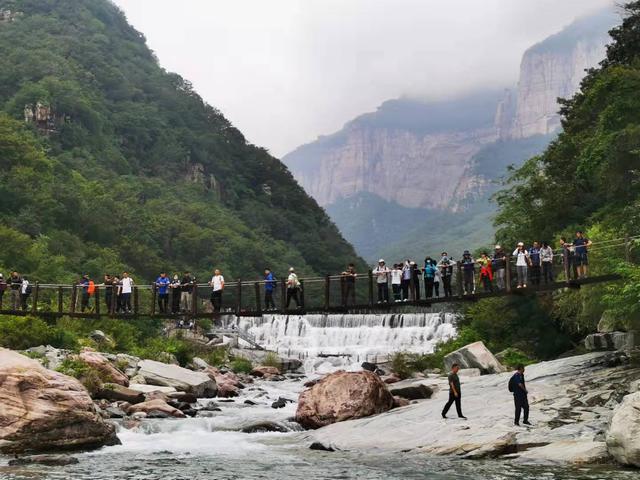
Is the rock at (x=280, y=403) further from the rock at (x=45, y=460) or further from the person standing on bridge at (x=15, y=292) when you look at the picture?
the rock at (x=45, y=460)

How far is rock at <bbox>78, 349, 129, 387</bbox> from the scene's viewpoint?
84.5ft

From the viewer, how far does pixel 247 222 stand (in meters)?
107

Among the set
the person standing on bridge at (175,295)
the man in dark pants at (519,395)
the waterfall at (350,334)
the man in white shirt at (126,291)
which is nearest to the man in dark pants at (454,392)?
the man in dark pants at (519,395)

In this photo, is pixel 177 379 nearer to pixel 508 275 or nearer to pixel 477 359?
pixel 477 359

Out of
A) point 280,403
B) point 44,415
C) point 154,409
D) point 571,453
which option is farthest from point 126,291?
point 571,453

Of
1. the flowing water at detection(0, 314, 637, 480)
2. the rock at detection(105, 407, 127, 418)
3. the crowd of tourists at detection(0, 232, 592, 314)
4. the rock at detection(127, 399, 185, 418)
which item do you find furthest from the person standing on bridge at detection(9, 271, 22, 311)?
the flowing water at detection(0, 314, 637, 480)

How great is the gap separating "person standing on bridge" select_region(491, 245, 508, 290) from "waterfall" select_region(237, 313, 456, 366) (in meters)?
23.7

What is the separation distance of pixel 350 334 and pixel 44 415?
36861 mm

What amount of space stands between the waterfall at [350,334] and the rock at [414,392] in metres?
20.3

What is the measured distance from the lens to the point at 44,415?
59.0 ft

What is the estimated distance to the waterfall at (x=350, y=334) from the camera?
49688mm

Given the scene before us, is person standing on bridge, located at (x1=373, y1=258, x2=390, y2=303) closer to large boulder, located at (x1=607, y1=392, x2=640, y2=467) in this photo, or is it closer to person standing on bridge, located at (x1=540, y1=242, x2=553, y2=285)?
person standing on bridge, located at (x1=540, y1=242, x2=553, y2=285)

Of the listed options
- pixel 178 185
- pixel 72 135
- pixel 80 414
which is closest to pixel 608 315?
pixel 80 414

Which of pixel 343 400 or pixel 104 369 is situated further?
pixel 104 369
